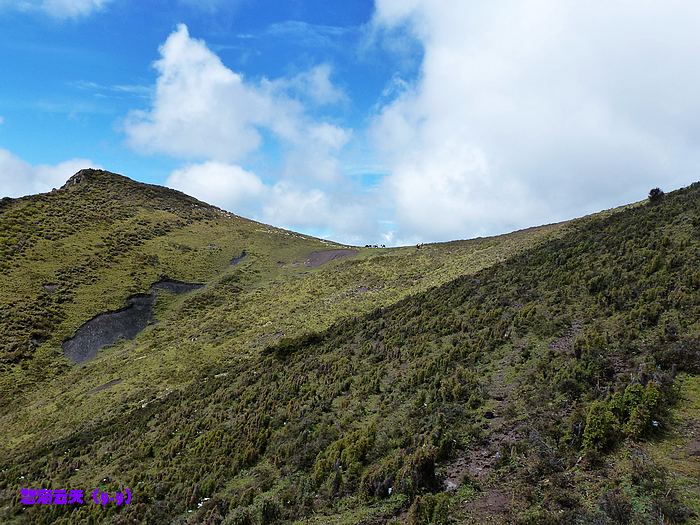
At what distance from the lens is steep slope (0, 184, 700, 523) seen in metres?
11.1

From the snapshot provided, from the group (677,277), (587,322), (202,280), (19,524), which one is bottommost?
(19,524)

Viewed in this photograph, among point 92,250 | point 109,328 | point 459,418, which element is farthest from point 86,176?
point 459,418

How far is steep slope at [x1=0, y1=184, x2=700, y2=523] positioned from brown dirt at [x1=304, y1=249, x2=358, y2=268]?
38.0m

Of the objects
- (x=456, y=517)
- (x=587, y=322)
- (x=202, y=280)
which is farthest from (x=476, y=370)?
(x=202, y=280)

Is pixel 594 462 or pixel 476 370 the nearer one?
pixel 594 462

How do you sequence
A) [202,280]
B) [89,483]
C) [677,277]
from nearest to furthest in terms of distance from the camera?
[677,277] → [89,483] → [202,280]

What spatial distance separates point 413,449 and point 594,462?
550 centimetres

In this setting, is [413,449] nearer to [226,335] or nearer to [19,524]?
[19,524]

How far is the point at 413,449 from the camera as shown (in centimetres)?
1409

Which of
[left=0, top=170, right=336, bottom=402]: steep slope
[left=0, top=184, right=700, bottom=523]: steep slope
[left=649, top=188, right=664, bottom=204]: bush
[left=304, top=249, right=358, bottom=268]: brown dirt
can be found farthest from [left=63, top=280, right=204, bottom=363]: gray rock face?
[left=649, top=188, right=664, bottom=204]: bush

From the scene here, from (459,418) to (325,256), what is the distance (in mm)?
57892

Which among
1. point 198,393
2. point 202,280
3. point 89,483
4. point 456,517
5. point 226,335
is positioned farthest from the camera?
point 202,280

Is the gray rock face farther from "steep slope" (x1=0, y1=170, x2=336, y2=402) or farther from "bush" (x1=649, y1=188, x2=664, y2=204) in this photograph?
"bush" (x1=649, y1=188, x2=664, y2=204)

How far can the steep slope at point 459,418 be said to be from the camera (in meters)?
11.1
